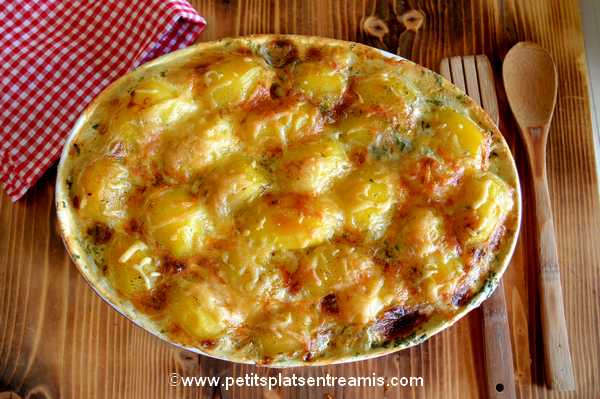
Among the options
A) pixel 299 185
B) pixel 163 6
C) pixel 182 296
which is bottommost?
pixel 182 296

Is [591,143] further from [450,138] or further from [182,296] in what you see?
[182,296]

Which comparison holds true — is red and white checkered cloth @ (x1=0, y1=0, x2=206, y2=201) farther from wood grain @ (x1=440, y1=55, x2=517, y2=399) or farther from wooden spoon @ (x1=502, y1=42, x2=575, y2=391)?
wood grain @ (x1=440, y1=55, x2=517, y2=399)

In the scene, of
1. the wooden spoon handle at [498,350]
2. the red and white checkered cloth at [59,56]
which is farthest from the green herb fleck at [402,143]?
the red and white checkered cloth at [59,56]

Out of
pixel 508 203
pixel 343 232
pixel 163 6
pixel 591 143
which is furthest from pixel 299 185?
pixel 591 143

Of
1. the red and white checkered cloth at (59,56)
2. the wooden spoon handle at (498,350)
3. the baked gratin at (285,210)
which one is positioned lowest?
the wooden spoon handle at (498,350)

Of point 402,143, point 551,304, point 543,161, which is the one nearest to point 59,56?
point 402,143

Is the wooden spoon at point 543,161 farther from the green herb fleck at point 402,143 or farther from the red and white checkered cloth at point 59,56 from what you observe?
the red and white checkered cloth at point 59,56
